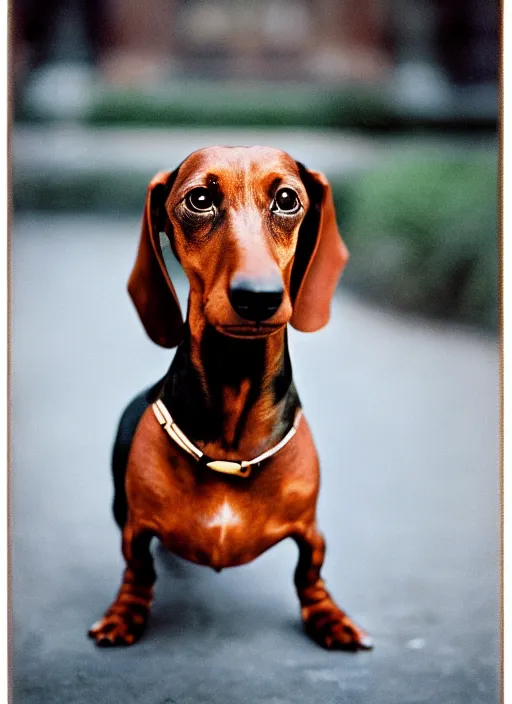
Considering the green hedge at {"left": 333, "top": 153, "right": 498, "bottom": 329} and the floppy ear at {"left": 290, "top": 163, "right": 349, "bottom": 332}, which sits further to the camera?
the green hedge at {"left": 333, "top": 153, "right": 498, "bottom": 329}

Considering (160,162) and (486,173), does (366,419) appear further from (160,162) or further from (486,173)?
(160,162)

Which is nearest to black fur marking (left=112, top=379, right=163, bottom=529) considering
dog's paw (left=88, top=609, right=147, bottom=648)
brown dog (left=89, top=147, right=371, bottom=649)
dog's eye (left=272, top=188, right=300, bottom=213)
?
brown dog (left=89, top=147, right=371, bottom=649)

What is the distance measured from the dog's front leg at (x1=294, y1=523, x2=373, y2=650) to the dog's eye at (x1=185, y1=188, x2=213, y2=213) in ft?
2.67

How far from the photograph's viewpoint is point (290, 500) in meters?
1.98

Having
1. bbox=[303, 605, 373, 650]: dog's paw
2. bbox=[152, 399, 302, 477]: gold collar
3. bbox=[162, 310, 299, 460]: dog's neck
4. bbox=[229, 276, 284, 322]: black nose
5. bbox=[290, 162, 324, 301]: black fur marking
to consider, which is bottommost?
bbox=[303, 605, 373, 650]: dog's paw

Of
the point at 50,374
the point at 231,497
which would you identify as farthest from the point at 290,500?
the point at 50,374

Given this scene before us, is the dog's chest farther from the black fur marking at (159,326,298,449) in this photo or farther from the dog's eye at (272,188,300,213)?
the dog's eye at (272,188,300,213)

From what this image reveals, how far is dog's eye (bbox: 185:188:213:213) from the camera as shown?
1.78 meters

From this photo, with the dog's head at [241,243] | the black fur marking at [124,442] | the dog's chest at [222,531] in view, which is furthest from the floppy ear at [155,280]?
the dog's chest at [222,531]

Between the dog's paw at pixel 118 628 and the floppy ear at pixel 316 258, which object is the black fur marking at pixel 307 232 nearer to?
the floppy ear at pixel 316 258

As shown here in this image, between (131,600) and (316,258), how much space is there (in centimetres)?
96

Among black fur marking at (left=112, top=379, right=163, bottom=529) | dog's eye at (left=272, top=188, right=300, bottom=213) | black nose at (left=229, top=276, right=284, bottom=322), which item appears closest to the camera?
black nose at (left=229, top=276, right=284, bottom=322)

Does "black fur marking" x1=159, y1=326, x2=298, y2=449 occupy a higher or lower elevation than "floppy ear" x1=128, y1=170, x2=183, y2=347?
lower

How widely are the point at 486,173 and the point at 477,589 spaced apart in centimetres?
106
